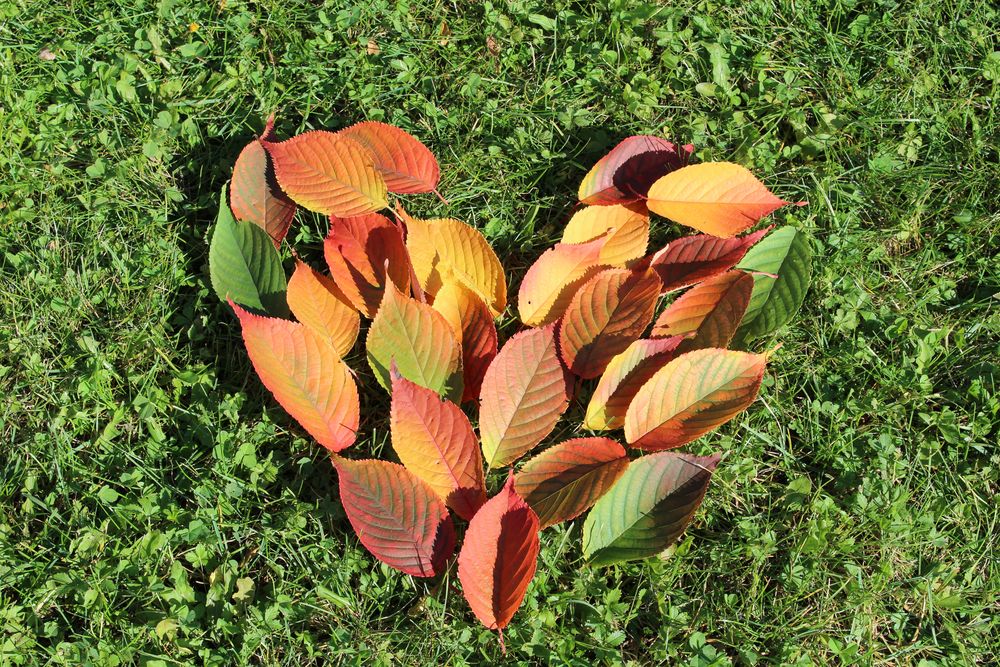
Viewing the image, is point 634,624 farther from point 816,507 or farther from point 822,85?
point 822,85

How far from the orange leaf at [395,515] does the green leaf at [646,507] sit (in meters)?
0.31

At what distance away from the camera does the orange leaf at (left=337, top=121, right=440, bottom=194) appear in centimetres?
207

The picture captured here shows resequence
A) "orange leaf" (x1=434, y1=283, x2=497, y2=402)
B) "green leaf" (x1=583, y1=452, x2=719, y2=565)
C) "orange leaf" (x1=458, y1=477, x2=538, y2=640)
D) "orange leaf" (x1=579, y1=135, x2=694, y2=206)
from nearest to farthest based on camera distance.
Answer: "orange leaf" (x1=458, y1=477, x2=538, y2=640) → "green leaf" (x1=583, y1=452, x2=719, y2=565) → "orange leaf" (x1=434, y1=283, x2=497, y2=402) → "orange leaf" (x1=579, y1=135, x2=694, y2=206)

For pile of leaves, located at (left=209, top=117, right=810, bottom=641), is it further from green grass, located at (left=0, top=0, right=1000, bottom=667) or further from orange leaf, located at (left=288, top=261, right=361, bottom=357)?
green grass, located at (left=0, top=0, right=1000, bottom=667)

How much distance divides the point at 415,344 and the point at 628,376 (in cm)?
46

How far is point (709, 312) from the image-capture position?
1.93 meters

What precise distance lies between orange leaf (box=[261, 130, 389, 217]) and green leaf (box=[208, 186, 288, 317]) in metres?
0.13

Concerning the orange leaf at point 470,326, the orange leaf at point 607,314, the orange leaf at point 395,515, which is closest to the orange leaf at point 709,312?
the orange leaf at point 607,314

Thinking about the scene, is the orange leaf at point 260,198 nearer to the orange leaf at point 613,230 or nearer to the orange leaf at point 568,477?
the orange leaf at point 613,230

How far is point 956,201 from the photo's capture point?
233cm

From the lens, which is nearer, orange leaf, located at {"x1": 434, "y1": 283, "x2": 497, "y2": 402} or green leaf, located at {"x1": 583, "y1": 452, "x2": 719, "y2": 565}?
green leaf, located at {"x1": 583, "y1": 452, "x2": 719, "y2": 565}

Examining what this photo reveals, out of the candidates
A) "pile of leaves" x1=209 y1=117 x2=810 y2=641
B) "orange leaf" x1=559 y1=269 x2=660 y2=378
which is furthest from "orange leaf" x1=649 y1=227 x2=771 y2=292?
"orange leaf" x1=559 y1=269 x2=660 y2=378

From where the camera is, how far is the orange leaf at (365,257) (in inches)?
77.5

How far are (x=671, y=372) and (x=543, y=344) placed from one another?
10.6 inches
